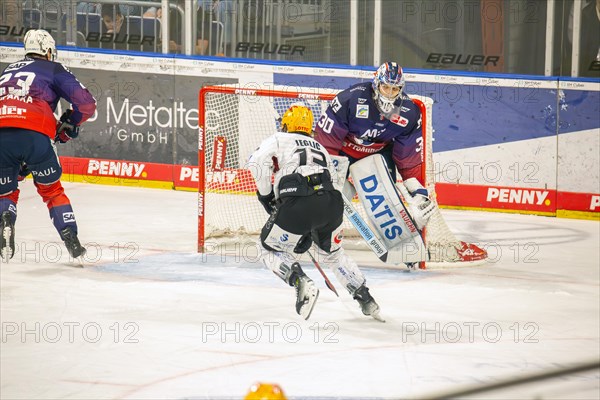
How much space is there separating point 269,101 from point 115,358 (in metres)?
4.69

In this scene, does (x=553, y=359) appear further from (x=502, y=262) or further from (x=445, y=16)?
(x=445, y=16)

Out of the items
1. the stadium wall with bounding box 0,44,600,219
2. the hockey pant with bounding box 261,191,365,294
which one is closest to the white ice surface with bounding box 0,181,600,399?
the hockey pant with bounding box 261,191,365,294

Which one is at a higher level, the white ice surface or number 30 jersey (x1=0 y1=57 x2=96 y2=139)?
number 30 jersey (x1=0 y1=57 x2=96 y2=139)

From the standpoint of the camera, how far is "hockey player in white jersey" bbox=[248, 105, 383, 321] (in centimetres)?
535

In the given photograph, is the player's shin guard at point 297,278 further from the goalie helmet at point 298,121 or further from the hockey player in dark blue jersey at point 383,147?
the hockey player in dark blue jersey at point 383,147

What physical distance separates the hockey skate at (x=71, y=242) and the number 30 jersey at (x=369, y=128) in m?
1.83

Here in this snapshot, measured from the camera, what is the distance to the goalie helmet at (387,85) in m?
6.23

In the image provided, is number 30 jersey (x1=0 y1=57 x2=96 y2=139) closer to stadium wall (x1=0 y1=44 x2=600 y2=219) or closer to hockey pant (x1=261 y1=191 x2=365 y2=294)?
hockey pant (x1=261 y1=191 x2=365 y2=294)

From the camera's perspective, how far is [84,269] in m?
6.86

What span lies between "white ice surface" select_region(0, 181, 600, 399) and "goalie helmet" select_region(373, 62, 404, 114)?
1.26m

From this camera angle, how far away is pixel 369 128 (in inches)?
259

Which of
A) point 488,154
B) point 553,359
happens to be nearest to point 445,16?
point 488,154

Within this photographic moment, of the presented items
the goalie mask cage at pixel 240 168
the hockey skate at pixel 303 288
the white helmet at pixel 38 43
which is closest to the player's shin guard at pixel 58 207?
the white helmet at pixel 38 43

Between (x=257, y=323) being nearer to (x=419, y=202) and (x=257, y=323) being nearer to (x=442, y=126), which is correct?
(x=419, y=202)
